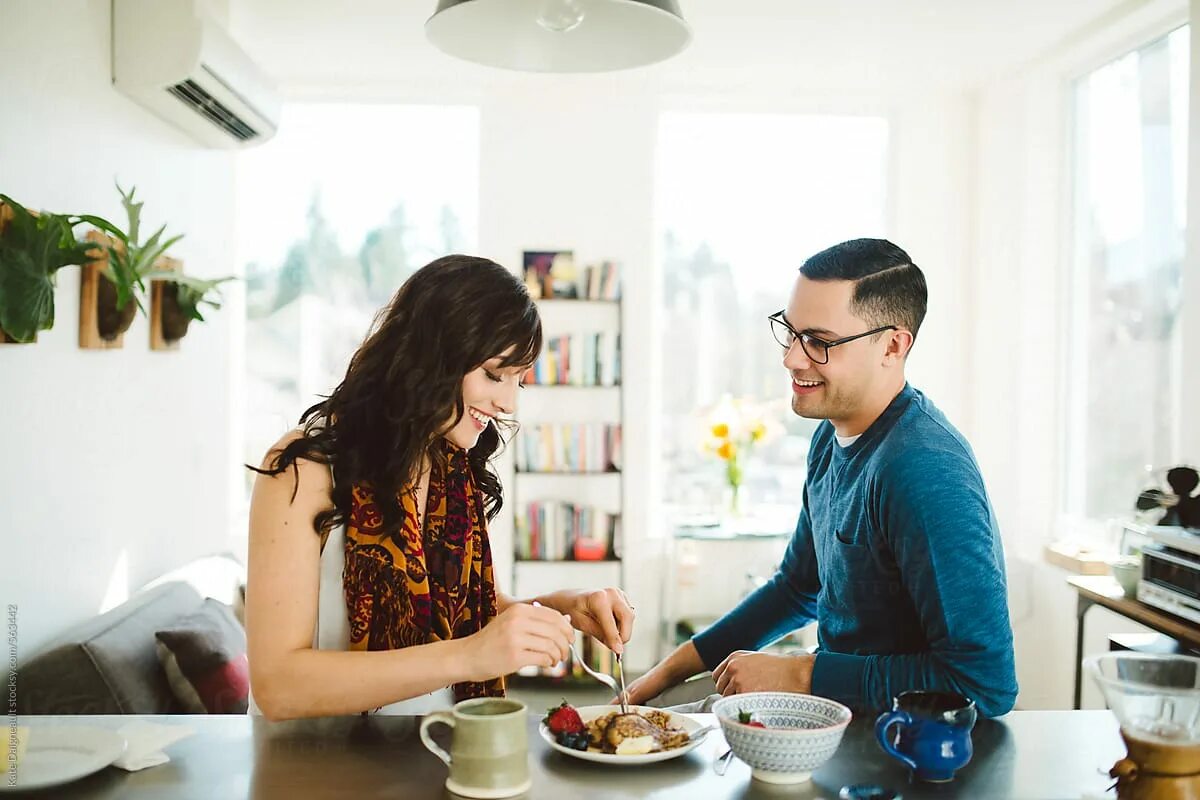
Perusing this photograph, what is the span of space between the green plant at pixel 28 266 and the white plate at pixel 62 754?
1.07 metres

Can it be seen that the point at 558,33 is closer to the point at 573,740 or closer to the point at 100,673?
the point at 573,740

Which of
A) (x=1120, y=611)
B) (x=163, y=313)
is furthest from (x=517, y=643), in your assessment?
(x=163, y=313)

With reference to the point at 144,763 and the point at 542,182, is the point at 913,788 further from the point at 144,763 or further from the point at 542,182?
the point at 542,182

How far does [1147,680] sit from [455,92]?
4243 millimetres

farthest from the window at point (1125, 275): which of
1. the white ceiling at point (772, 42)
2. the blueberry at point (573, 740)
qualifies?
the blueberry at point (573, 740)

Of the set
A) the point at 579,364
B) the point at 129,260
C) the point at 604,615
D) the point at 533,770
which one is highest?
the point at 129,260

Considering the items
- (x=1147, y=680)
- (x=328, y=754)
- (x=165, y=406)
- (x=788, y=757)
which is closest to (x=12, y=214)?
(x=165, y=406)

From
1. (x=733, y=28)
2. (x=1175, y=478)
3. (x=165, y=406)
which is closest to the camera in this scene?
(x=1175, y=478)

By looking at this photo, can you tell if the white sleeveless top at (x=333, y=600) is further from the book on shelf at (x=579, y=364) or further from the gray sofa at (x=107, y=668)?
the book on shelf at (x=579, y=364)

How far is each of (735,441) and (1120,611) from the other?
6.68ft

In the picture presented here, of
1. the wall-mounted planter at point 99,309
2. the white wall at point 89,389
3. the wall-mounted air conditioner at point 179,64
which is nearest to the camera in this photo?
the white wall at point 89,389

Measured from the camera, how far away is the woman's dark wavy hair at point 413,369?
1.59 m

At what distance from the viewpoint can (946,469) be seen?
170 cm

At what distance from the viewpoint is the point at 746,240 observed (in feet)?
16.8
